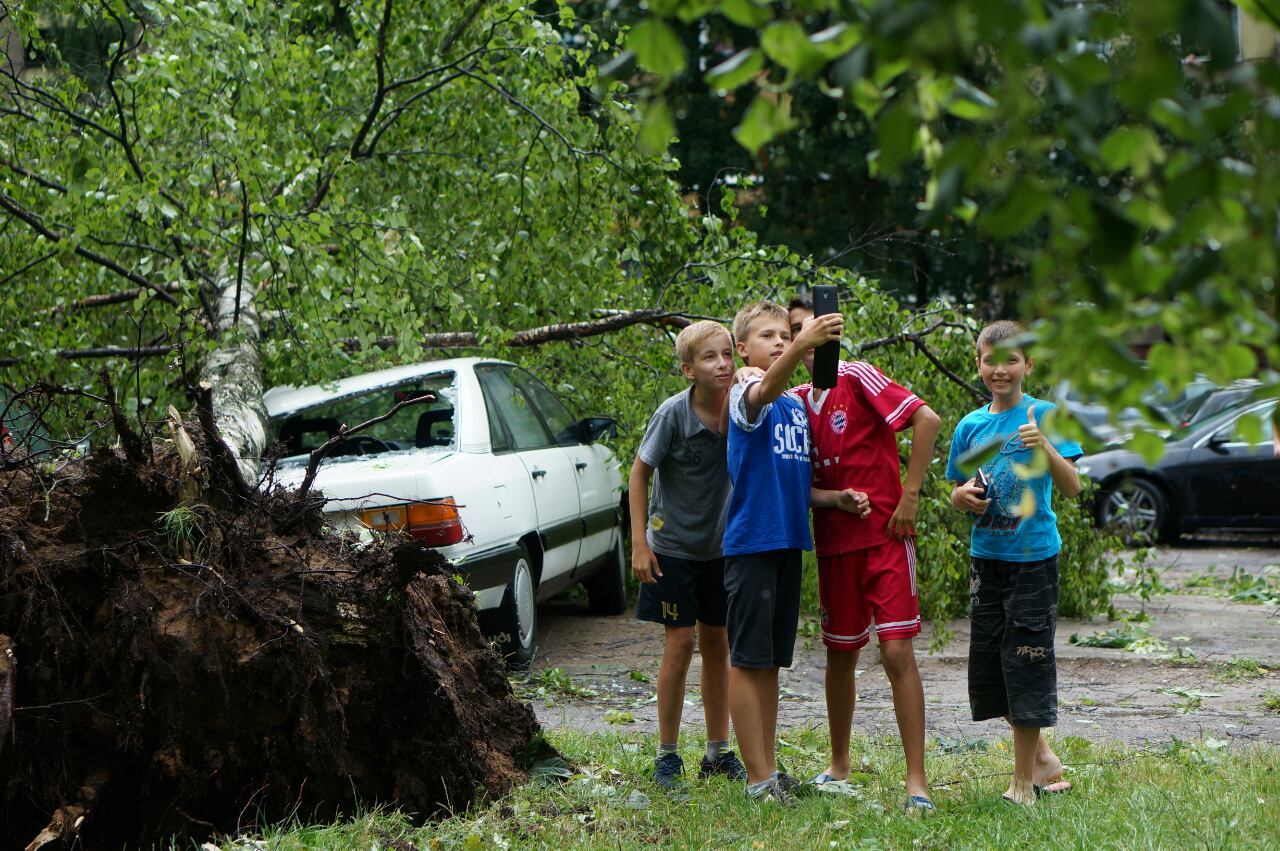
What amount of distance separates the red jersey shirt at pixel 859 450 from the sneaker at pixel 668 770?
922 millimetres

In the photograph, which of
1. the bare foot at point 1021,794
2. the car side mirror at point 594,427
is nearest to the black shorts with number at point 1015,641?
the bare foot at point 1021,794

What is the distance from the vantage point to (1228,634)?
815cm

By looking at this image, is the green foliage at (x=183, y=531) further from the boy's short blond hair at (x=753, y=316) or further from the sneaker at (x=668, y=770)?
the boy's short blond hair at (x=753, y=316)

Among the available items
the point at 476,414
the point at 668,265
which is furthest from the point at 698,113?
the point at 476,414

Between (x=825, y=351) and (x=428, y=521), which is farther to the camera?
(x=428, y=521)

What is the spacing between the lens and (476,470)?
631 centimetres

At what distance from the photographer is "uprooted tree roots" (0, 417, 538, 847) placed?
3.90m

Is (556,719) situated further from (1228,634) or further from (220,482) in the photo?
(1228,634)

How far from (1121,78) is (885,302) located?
6597 millimetres

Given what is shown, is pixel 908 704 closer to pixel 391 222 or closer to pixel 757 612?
pixel 757 612

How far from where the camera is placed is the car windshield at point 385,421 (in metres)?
6.74

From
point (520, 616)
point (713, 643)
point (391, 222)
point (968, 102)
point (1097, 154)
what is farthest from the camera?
point (391, 222)

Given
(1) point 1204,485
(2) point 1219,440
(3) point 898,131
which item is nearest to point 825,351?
(3) point 898,131

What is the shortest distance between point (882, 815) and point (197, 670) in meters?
2.13
